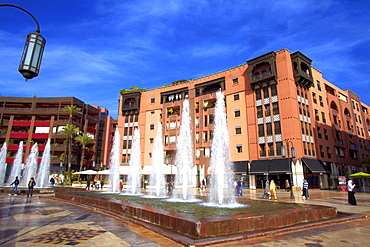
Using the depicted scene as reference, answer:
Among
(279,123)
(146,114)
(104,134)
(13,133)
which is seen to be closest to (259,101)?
(279,123)

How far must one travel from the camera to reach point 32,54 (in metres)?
5.06

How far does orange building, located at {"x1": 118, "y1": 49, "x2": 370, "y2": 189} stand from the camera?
111 ft

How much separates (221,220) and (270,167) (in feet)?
94.6

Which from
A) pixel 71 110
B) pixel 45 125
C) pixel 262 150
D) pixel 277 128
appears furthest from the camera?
pixel 45 125

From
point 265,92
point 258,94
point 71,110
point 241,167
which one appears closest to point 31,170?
point 71,110

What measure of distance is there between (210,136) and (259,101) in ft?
34.2

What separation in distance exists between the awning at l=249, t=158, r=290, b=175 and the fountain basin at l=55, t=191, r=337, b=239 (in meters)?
22.7

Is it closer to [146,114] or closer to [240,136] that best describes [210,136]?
[240,136]

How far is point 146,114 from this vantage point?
2041 inches

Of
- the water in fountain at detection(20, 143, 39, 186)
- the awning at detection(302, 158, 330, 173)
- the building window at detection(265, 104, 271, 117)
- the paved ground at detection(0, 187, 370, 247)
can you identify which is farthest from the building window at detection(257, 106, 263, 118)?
the water in fountain at detection(20, 143, 39, 186)

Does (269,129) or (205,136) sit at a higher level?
(205,136)

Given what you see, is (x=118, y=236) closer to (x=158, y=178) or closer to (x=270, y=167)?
(x=158, y=178)

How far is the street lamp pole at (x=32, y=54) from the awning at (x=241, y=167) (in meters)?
34.1

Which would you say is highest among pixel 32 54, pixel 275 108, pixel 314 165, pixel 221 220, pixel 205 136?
pixel 275 108
